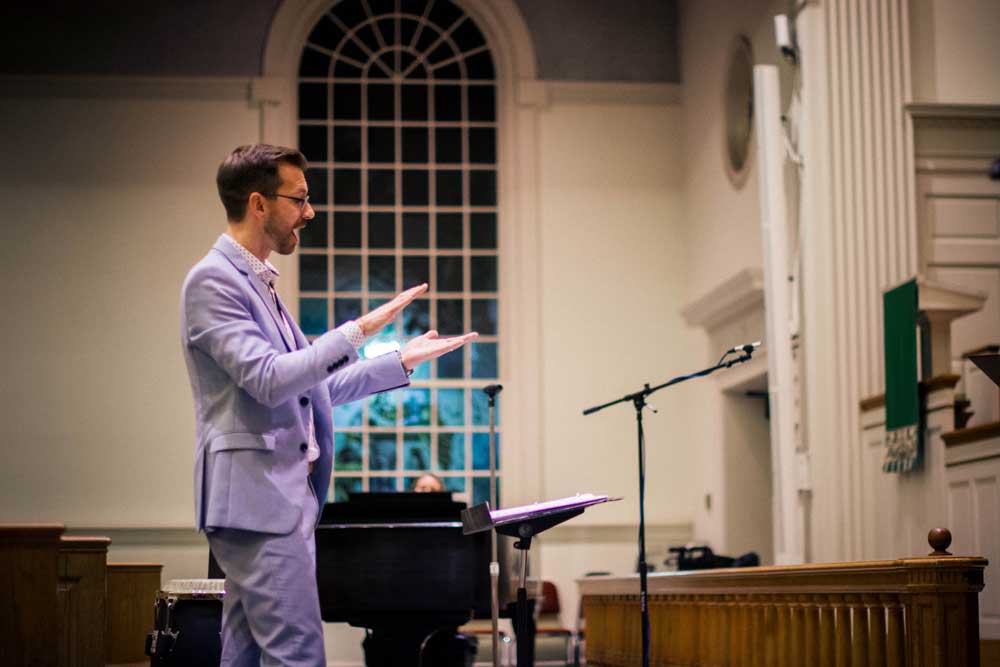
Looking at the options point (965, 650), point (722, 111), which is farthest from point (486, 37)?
point (965, 650)

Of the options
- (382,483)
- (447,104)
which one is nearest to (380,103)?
(447,104)

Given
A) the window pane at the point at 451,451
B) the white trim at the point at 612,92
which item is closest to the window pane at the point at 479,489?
the window pane at the point at 451,451

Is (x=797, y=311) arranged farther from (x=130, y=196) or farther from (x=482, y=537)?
(x=130, y=196)

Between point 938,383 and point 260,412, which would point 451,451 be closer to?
point 938,383

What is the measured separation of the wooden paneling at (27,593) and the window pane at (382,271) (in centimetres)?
801

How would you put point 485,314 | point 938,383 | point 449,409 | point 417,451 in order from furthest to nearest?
1. point 485,314
2. point 449,409
3. point 417,451
4. point 938,383

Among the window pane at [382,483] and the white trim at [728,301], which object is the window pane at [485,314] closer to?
the window pane at [382,483]

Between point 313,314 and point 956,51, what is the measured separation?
571 centimetres

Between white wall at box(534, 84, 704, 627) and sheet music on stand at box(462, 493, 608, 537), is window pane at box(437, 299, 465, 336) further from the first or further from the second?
sheet music on stand at box(462, 493, 608, 537)

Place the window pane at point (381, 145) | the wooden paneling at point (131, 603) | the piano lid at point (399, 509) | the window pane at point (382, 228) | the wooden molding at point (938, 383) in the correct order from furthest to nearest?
the window pane at point (381, 145), the window pane at point (382, 228), the wooden paneling at point (131, 603), the wooden molding at point (938, 383), the piano lid at point (399, 509)

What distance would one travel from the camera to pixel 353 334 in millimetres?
2615

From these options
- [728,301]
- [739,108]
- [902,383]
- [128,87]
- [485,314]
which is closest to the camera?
[902,383]

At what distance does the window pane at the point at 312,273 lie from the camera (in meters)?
11.1

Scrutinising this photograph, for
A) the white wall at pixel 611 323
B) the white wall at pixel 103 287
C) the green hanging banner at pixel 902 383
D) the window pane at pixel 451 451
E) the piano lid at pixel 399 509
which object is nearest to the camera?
the piano lid at pixel 399 509
